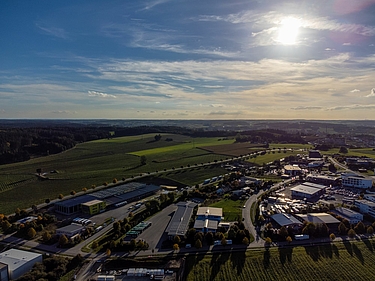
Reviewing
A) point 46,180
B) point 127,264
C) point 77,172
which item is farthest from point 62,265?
point 77,172

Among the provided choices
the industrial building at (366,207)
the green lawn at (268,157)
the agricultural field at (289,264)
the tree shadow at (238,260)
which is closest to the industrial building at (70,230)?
the agricultural field at (289,264)

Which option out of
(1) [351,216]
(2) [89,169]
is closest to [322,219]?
(1) [351,216]

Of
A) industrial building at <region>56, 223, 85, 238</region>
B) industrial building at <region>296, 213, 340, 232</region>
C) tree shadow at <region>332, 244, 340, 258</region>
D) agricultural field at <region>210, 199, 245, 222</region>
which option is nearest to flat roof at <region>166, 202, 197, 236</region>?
agricultural field at <region>210, 199, 245, 222</region>

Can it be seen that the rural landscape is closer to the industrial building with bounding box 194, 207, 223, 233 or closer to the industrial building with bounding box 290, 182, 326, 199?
the industrial building with bounding box 194, 207, 223, 233

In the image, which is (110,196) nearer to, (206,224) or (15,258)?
(206,224)

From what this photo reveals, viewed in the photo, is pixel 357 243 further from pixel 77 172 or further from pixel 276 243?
pixel 77 172
